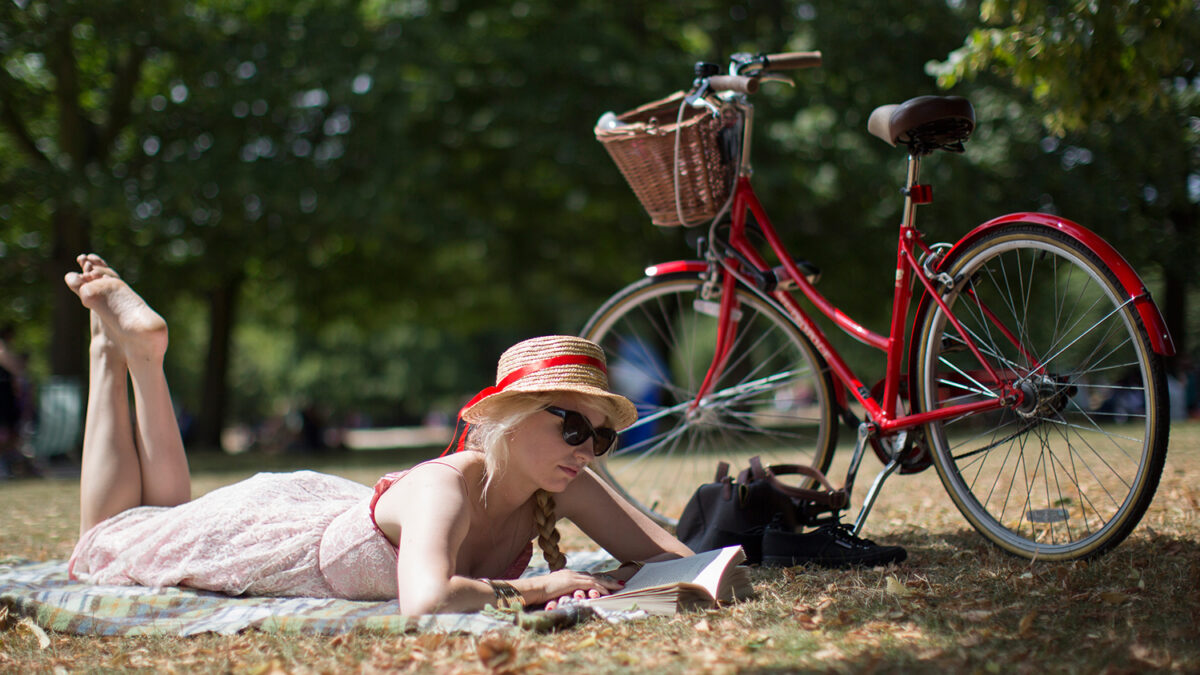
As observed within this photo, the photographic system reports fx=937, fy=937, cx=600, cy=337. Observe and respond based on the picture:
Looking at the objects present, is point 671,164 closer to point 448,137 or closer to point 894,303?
point 894,303

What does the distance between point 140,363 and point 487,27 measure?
11261 mm

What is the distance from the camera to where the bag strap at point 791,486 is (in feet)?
11.3

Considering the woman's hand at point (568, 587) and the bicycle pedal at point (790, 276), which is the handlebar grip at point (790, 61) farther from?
the woman's hand at point (568, 587)

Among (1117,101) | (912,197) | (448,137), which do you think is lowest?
(912,197)

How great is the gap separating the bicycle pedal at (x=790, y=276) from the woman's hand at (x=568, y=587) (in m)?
1.65

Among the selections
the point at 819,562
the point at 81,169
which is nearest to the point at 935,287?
the point at 819,562

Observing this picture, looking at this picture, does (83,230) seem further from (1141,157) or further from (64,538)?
(1141,157)

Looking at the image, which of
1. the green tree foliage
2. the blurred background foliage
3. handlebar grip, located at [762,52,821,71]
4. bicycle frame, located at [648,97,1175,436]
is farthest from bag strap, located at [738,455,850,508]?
the blurred background foliage

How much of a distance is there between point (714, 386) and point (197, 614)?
2.37m

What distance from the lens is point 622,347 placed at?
495 cm

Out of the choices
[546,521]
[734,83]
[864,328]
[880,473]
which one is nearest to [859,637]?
[546,521]

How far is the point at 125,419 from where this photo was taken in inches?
139

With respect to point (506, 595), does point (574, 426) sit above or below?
above

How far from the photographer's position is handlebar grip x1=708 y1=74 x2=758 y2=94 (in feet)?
12.8
